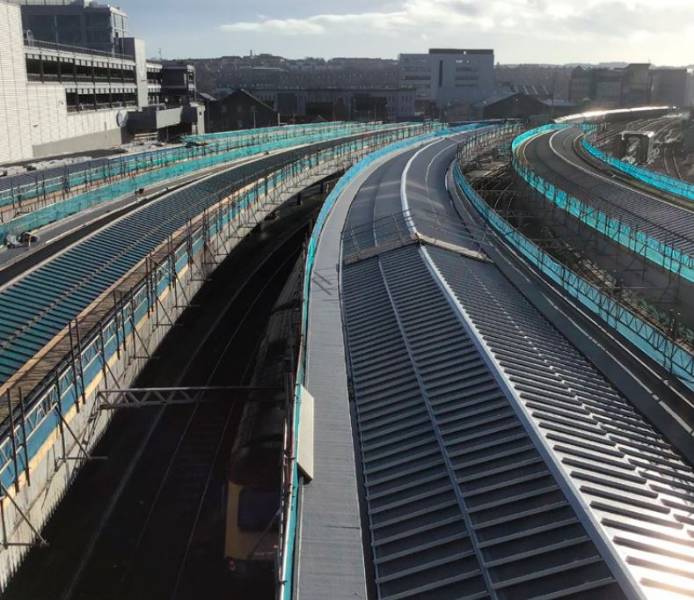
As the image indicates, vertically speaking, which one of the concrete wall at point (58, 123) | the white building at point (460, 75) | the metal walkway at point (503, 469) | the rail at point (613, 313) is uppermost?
the white building at point (460, 75)

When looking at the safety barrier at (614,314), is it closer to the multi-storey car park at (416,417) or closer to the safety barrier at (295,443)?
the multi-storey car park at (416,417)

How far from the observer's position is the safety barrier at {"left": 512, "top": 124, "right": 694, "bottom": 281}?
23.8 m

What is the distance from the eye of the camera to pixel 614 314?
1780 centimetres

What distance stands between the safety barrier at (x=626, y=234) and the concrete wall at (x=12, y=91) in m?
31.8

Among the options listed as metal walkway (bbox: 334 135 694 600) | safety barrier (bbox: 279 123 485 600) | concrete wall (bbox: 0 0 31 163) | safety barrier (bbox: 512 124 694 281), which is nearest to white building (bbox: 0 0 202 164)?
concrete wall (bbox: 0 0 31 163)

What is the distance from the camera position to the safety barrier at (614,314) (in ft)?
47.0

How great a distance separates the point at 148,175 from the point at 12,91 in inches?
518

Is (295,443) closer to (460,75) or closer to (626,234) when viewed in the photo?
(626,234)

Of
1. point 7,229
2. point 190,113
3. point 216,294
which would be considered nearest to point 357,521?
point 7,229

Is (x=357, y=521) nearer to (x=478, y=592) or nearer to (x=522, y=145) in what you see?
(x=478, y=592)

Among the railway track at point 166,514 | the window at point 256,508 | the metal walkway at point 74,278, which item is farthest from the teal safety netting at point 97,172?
the window at point 256,508

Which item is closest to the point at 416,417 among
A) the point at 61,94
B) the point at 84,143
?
the point at 61,94

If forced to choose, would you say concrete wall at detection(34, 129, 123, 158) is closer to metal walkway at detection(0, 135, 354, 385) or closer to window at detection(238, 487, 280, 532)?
metal walkway at detection(0, 135, 354, 385)

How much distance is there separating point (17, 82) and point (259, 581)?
42.7 meters
